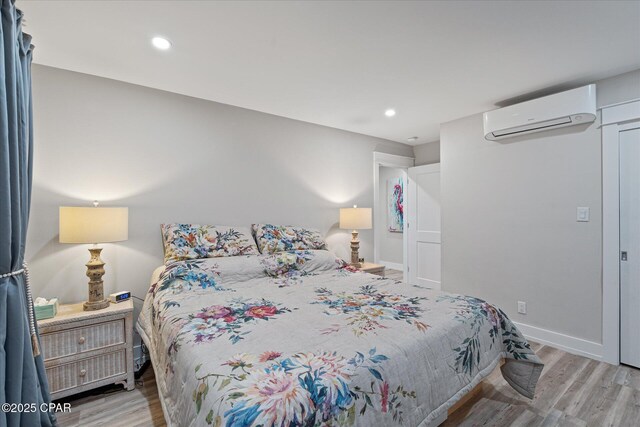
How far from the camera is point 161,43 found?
1.93 meters

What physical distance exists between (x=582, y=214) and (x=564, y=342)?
3.89ft

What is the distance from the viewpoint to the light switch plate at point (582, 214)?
2598mm

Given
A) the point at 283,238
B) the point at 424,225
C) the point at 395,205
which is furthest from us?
the point at 395,205

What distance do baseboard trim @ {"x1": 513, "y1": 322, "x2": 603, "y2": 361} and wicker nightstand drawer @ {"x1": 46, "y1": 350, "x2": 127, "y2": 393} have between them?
3595mm

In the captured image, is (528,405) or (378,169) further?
(378,169)

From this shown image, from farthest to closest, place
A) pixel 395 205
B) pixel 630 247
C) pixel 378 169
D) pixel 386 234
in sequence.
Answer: pixel 386 234, pixel 395 205, pixel 378 169, pixel 630 247

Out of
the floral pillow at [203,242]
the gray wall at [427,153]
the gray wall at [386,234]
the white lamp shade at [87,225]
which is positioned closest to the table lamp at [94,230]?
the white lamp shade at [87,225]

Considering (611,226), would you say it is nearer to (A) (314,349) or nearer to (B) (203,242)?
(A) (314,349)

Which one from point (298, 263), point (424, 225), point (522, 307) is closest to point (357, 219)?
point (298, 263)

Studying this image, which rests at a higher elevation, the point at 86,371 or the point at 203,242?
the point at 203,242

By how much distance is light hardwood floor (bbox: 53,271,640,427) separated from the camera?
5.92ft

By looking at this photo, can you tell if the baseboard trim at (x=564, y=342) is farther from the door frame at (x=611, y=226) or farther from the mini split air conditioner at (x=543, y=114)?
the mini split air conditioner at (x=543, y=114)

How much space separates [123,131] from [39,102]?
1.75 feet

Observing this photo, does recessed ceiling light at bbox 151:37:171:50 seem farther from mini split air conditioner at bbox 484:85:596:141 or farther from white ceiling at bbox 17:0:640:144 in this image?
mini split air conditioner at bbox 484:85:596:141
